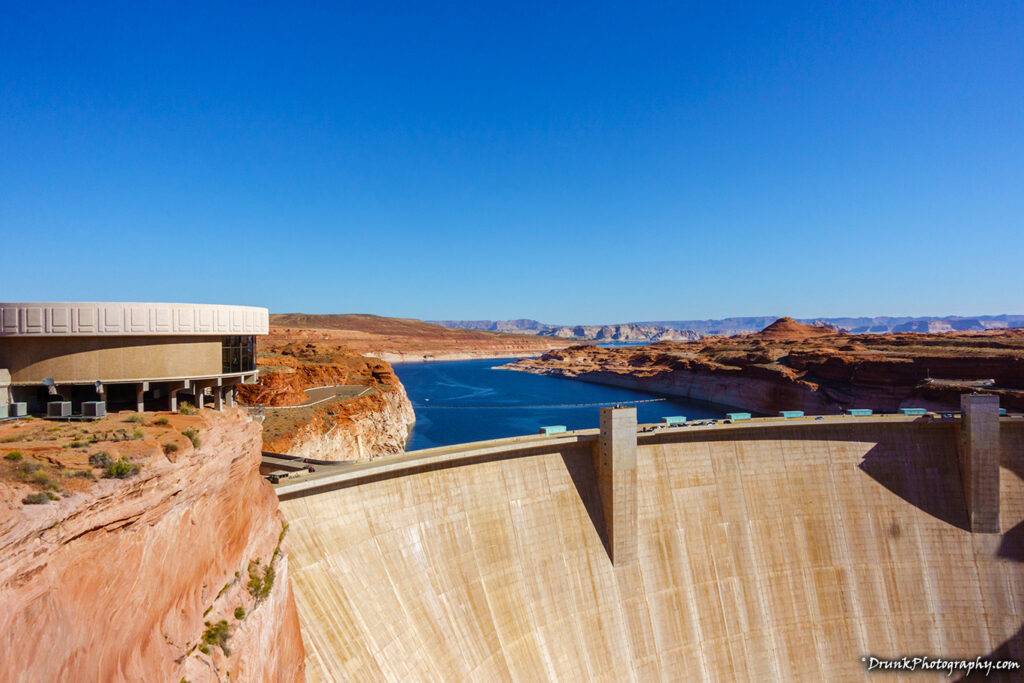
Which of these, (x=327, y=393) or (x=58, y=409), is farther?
(x=327, y=393)

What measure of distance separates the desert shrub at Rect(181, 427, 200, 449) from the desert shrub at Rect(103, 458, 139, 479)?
5.17 ft

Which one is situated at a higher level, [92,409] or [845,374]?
[92,409]

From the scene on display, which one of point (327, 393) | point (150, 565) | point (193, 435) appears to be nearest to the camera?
point (150, 565)

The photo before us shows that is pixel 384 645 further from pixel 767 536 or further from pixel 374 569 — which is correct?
pixel 767 536

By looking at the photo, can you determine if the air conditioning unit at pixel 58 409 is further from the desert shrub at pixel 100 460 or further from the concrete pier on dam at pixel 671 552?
the concrete pier on dam at pixel 671 552

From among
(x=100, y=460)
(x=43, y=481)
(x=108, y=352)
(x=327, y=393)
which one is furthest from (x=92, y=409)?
(x=327, y=393)

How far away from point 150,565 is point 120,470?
5.32 ft

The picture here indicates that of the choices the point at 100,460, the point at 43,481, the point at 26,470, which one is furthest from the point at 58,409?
the point at 43,481

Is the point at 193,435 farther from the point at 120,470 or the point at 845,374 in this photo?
the point at 845,374

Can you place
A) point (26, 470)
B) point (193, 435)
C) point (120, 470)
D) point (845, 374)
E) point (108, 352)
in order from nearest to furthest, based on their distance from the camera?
point (26, 470)
point (120, 470)
point (193, 435)
point (108, 352)
point (845, 374)

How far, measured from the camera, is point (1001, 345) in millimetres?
72125

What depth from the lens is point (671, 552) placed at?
77.8 feet

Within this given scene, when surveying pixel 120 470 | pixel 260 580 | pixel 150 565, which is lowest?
pixel 260 580

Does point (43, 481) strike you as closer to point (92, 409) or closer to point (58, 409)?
point (92, 409)
